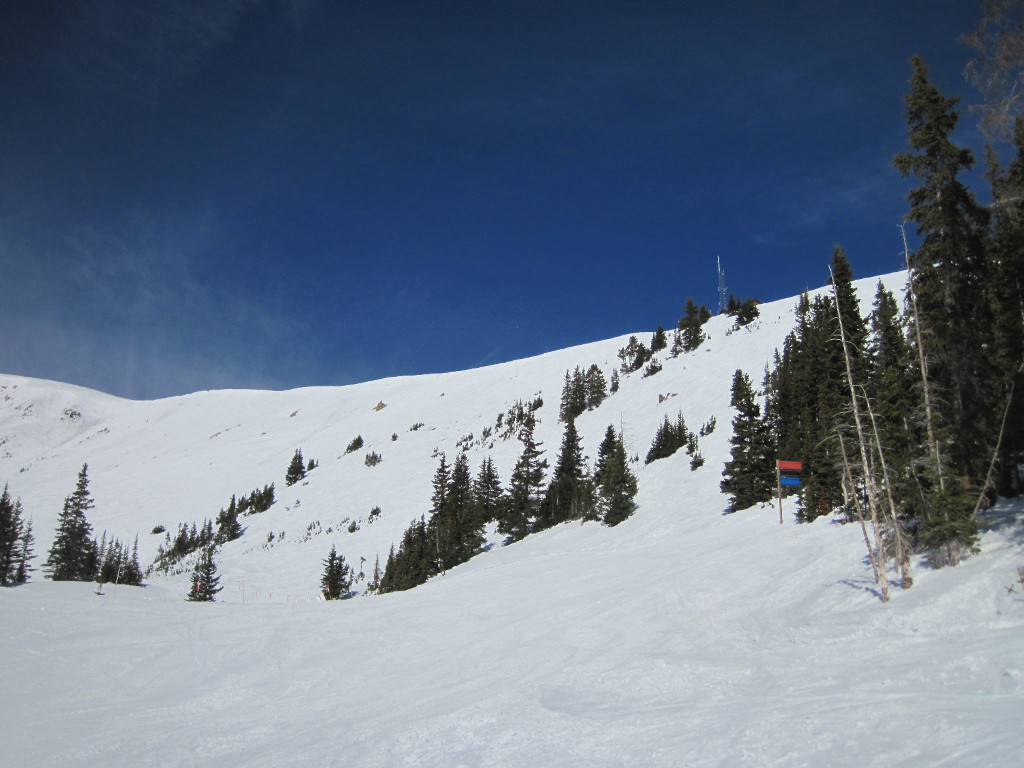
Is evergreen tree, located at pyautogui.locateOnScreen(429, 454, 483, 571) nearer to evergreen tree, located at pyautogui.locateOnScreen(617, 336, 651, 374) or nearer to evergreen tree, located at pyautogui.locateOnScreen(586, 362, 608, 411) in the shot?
evergreen tree, located at pyautogui.locateOnScreen(586, 362, 608, 411)

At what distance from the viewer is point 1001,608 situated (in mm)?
10539

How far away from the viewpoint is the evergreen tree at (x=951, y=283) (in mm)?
14585

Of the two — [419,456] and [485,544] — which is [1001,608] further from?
[419,456]

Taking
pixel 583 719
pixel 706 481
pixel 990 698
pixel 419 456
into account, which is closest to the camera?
pixel 990 698

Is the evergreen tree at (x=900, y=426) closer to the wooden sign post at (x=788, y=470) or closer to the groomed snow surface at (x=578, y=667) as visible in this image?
the groomed snow surface at (x=578, y=667)

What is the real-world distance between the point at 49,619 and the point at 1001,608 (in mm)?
28673

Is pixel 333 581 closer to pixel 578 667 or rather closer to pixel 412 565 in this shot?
pixel 412 565

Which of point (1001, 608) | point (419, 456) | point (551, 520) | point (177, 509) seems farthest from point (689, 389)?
point (177, 509)

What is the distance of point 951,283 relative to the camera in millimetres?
14805

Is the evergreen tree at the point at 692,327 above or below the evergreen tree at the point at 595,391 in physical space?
above

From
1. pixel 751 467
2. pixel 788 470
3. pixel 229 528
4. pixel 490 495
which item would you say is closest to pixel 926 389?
pixel 788 470

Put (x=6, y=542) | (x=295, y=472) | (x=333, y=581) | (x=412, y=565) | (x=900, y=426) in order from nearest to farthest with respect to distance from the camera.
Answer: (x=900, y=426), (x=412, y=565), (x=333, y=581), (x=6, y=542), (x=295, y=472)

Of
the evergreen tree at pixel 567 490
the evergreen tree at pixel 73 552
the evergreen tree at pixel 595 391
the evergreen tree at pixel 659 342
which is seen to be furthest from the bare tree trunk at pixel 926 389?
the evergreen tree at pixel 659 342

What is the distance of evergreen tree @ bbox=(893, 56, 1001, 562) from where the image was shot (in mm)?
14585
